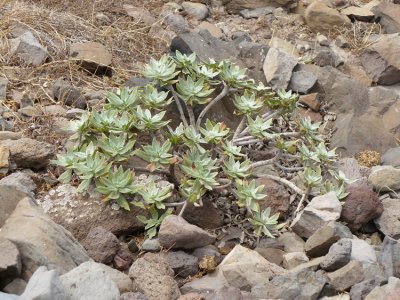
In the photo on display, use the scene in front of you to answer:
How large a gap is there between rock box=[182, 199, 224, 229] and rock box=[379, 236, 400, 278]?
2.52 ft

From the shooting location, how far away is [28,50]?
170 inches

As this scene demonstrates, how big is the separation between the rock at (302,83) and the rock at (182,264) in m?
2.08

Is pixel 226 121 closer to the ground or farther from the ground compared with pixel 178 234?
closer to the ground

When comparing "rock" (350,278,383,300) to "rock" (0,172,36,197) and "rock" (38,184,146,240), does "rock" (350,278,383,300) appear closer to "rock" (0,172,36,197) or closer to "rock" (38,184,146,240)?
"rock" (38,184,146,240)

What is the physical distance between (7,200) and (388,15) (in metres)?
4.20

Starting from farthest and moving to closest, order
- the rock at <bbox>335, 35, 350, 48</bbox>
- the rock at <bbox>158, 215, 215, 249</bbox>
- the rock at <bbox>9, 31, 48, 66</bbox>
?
the rock at <bbox>335, 35, 350, 48</bbox> → the rock at <bbox>9, 31, 48, 66</bbox> → the rock at <bbox>158, 215, 215, 249</bbox>

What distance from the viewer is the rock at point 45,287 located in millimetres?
1991

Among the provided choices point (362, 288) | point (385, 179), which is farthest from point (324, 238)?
point (385, 179)

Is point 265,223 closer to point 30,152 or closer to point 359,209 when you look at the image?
point 359,209

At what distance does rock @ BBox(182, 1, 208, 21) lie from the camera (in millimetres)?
5898

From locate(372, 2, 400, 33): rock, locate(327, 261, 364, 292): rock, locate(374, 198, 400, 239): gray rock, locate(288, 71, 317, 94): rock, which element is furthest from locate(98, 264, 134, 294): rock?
locate(372, 2, 400, 33): rock

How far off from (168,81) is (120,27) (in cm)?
167

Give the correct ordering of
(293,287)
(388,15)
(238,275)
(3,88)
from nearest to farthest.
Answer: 1. (293,287)
2. (238,275)
3. (3,88)
4. (388,15)

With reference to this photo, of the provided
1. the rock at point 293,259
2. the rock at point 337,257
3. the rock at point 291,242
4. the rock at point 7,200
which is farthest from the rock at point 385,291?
the rock at point 7,200
